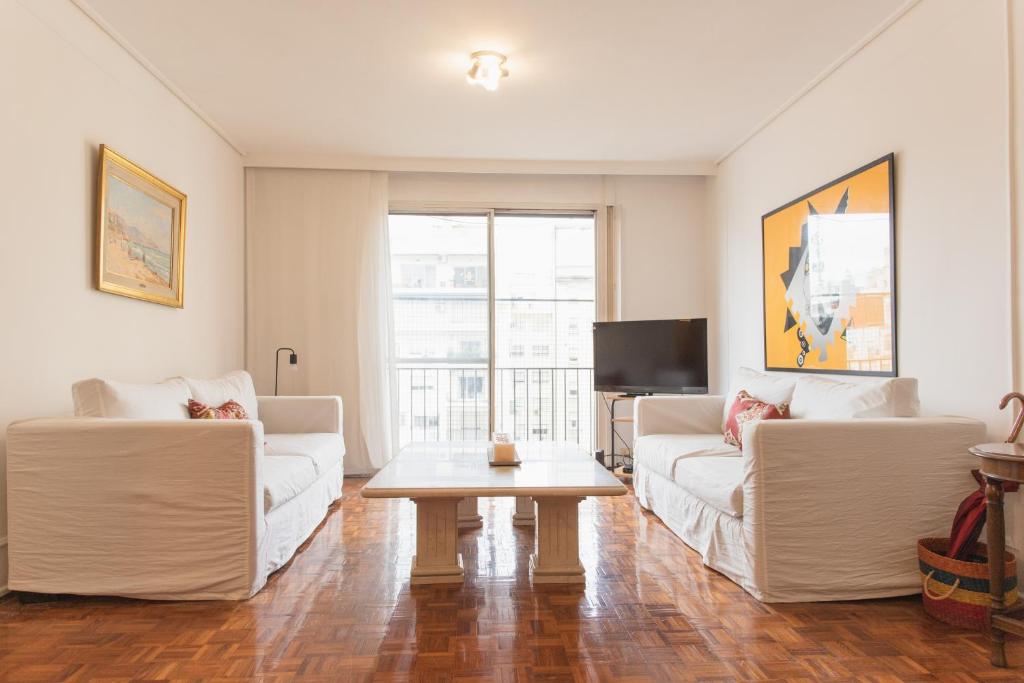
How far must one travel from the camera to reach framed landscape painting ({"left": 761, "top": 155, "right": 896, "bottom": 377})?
315cm

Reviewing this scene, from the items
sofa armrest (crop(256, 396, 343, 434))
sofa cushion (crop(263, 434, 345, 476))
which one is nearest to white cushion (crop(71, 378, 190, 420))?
sofa cushion (crop(263, 434, 345, 476))

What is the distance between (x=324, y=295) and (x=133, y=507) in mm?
2931

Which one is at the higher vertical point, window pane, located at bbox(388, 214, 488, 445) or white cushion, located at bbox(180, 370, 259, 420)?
window pane, located at bbox(388, 214, 488, 445)

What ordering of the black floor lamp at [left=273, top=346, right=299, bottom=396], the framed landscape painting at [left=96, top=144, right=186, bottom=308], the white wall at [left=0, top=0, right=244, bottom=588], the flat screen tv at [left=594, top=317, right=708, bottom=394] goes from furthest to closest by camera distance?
the black floor lamp at [left=273, top=346, right=299, bottom=396] < the flat screen tv at [left=594, top=317, right=708, bottom=394] < the framed landscape painting at [left=96, top=144, right=186, bottom=308] < the white wall at [left=0, top=0, right=244, bottom=588]

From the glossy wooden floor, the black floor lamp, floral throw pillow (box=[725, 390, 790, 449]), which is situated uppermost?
the black floor lamp

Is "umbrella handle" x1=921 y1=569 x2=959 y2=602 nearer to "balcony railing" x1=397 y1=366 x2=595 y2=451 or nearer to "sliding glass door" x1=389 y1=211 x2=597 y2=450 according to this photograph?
"sliding glass door" x1=389 y1=211 x2=597 y2=450

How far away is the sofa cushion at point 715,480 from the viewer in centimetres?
263

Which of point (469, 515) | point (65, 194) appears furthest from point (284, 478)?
point (65, 194)

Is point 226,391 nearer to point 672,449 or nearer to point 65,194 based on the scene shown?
point 65,194

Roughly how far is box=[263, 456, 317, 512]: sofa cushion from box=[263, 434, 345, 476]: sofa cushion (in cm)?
11

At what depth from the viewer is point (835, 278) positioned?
3.53m

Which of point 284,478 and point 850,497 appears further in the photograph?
point 284,478

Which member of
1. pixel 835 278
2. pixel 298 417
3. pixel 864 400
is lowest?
pixel 298 417

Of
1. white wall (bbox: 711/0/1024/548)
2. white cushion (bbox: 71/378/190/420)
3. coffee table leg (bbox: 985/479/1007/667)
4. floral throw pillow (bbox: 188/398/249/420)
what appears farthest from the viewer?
floral throw pillow (bbox: 188/398/249/420)
